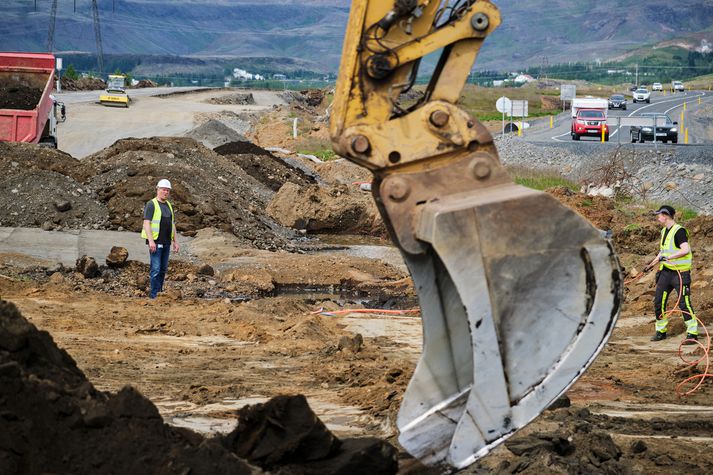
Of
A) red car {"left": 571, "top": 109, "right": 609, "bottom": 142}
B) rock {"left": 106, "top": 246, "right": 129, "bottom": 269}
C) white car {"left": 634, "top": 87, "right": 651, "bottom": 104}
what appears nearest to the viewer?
rock {"left": 106, "top": 246, "right": 129, "bottom": 269}

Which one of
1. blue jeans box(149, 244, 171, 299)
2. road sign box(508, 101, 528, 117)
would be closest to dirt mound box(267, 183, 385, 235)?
blue jeans box(149, 244, 171, 299)

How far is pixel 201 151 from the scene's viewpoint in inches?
1102

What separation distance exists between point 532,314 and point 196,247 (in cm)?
1520

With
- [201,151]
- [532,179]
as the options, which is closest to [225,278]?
[201,151]

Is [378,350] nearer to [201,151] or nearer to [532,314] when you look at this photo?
[532,314]

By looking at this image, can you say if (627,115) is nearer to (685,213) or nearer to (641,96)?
(641,96)

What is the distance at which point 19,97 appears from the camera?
2633cm

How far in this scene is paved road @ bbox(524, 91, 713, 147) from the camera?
178 ft

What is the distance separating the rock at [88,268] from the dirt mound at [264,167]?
13.0 m

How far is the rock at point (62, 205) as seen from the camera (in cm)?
2130

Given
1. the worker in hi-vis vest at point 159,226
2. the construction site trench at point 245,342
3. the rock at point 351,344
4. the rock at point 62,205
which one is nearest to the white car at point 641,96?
the construction site trench at point 245,342

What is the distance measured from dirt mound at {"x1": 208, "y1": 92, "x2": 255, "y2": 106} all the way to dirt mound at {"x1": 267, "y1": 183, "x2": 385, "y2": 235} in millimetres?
46485

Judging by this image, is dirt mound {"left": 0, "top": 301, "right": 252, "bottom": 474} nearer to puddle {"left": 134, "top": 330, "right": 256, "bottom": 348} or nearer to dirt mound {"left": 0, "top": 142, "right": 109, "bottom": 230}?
puddle {"left": 134, "top": 330, "right": 256, "bottom": 348}

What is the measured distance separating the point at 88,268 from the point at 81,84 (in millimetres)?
62796
